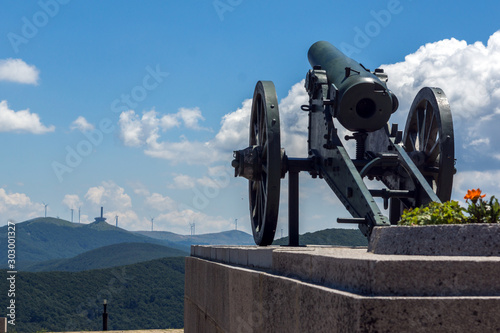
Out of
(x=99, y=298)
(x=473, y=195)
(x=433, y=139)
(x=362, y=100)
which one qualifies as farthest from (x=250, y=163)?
(x=99, y=298)

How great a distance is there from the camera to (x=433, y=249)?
4363 millimetres

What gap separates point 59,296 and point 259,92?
383ft

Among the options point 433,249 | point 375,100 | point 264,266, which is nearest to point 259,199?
point 375,100

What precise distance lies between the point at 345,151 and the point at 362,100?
1.02 meters

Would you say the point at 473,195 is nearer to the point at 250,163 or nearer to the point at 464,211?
the point at 464,211

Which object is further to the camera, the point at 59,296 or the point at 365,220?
the point at 59,296

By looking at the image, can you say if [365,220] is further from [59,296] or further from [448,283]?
[59,296]

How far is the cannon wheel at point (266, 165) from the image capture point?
10.6m

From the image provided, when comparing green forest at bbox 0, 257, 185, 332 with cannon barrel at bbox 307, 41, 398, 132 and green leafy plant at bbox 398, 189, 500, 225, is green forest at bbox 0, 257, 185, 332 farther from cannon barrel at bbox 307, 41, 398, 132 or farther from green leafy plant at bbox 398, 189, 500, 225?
green leafy plant at bbox 398, 189, 500, 225

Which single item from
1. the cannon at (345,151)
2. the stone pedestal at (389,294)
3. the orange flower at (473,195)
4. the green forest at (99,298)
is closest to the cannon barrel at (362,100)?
the cannon at (345,151)

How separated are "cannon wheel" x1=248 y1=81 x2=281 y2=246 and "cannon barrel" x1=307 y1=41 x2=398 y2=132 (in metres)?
1.06

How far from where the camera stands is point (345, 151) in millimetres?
10859

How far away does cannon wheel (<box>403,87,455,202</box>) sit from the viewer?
37.6 feet

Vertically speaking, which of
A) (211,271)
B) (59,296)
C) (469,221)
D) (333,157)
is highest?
(333,157)
